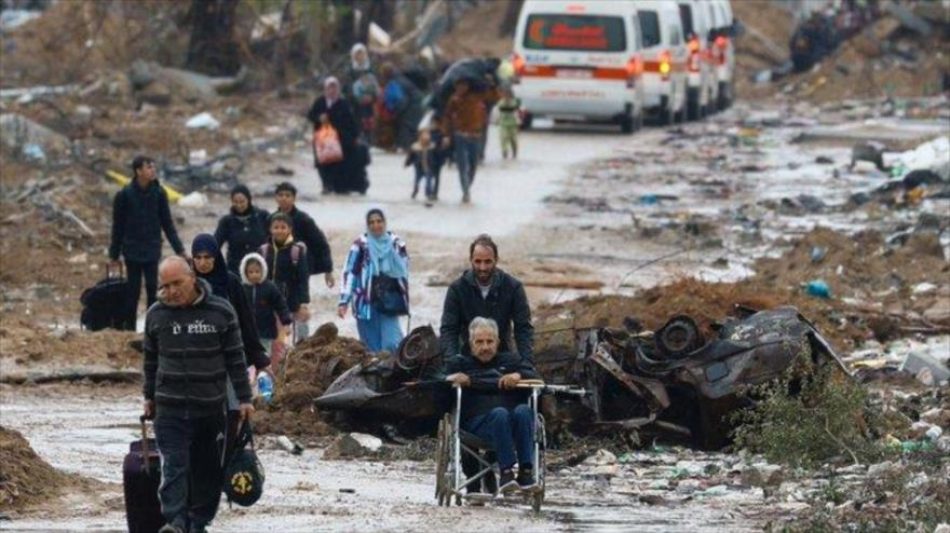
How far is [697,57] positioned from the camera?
151ft

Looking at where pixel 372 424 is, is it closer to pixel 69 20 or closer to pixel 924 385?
pixel 924 385

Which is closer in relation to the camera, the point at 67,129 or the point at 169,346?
the point at 169,346

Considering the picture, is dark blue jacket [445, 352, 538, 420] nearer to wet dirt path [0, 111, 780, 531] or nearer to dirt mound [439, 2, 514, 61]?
wet dirt path [0, 111, 780, 531]

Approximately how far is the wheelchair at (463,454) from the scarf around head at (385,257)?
17.8 ft

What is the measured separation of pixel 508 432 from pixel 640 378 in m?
3.12

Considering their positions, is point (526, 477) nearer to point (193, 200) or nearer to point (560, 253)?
point (560, 253)

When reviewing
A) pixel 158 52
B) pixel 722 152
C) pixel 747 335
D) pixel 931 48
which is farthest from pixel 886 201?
pixel 931 48

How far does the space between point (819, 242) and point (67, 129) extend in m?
13.2

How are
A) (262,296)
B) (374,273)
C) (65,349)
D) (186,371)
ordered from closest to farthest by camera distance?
(186,371) < (262,296) < (374,273) < (65,349)

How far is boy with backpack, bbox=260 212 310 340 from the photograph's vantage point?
1789 cm

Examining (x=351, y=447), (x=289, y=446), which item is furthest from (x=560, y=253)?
(x=351, y=447)

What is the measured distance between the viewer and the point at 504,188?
3200 centimetres

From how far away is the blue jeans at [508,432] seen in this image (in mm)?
12680

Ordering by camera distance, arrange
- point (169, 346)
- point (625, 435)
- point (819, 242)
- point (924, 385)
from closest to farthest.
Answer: point (169, 346) < point (625, 435) < point (924, 385) < point (819, 242)
